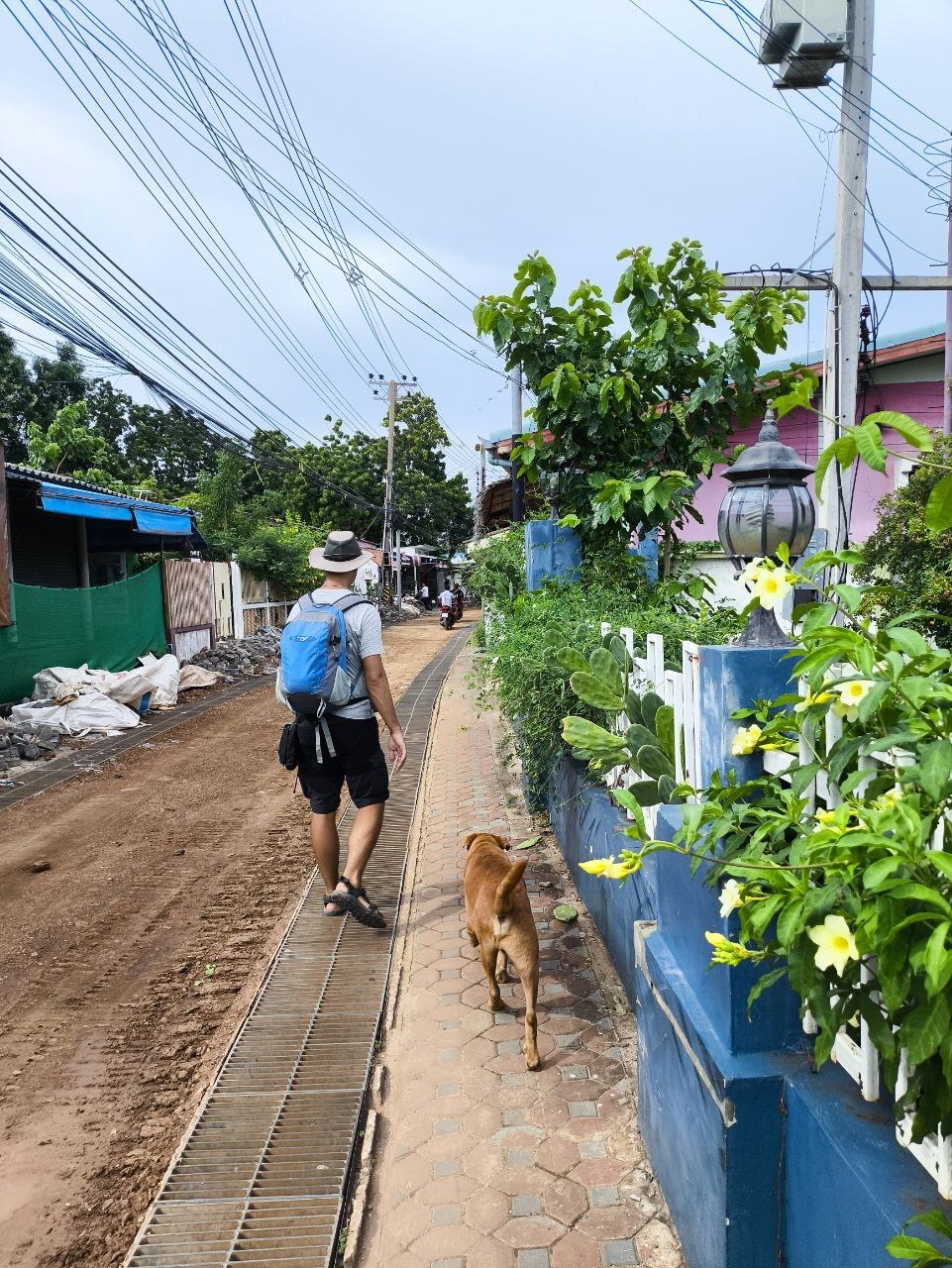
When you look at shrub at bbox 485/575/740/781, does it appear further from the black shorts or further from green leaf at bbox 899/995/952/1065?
green leaf at bbox 899/995/952/1065

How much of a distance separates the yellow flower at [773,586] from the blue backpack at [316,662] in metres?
2.42

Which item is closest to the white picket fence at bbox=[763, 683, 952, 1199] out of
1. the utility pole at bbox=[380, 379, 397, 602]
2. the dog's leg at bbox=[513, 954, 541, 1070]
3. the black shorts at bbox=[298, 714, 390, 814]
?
the dog's leg at bbox=[513, 954, 541, 1070]

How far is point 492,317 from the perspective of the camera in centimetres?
499

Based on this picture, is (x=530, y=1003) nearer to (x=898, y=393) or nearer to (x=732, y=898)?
(x=732, y=898)

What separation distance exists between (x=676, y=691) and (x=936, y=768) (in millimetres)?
1549

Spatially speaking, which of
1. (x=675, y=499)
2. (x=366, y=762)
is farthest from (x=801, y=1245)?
(x=675, y=499)

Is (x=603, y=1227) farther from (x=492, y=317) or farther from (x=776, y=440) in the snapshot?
(x=492, y=317)

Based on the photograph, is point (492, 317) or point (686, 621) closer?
point (686, 621)

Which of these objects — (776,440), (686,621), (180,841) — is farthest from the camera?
(180,841)

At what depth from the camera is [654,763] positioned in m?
2.54

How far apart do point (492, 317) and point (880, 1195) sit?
4.73 meters

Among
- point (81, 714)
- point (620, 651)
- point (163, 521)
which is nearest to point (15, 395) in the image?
point (163, 521)

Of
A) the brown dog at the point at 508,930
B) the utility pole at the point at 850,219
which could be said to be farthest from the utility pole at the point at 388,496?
the brown dog at the point at 508,930

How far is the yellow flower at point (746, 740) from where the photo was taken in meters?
1.58
